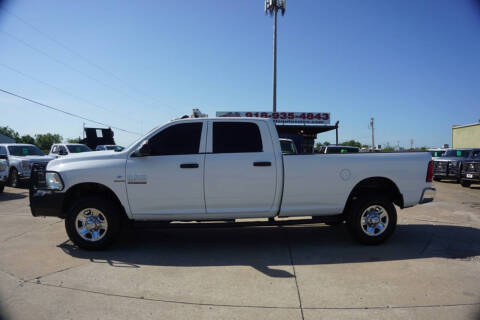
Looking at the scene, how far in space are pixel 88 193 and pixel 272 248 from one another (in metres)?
3.09

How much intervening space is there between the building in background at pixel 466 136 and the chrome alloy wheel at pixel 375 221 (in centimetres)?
2903

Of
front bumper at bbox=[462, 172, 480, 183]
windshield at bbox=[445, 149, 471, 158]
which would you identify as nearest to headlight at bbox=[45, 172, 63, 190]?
front bumper at bbox=[462, 172, 480, 183]

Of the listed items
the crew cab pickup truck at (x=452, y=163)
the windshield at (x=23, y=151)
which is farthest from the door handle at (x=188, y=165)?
the crew cab pickup truck at (x=452, y=163)

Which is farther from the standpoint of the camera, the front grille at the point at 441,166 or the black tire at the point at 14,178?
the front grille at the point at 441,166

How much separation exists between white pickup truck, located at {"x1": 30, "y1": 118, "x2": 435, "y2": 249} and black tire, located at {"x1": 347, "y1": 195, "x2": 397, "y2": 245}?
0.05 ft

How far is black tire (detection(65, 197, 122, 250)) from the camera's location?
183 inches

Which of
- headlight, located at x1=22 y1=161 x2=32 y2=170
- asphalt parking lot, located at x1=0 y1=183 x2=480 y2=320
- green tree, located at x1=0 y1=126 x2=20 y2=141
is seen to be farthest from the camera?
green tree, located at x1=0 y1=126 x2=20 y2=141

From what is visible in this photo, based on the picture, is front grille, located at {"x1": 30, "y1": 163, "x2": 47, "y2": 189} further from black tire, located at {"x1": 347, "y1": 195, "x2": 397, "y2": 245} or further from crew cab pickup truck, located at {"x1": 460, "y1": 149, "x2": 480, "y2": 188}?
crew cab pickup truck, located at {"x1": 460, "y1": 149, "x2": 480, "y2": 188}

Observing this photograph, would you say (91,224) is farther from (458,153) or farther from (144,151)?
(458,153)

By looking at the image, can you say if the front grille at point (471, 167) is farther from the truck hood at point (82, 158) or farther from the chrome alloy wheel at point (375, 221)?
the truck hood at point (82, 158)

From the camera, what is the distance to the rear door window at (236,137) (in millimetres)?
4797

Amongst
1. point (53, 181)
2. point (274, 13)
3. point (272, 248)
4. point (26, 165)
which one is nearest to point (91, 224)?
point (53, 181)

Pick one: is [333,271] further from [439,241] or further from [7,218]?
[7,218]

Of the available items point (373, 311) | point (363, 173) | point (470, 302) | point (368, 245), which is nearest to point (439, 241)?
point (368, 245)
